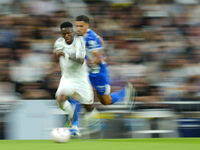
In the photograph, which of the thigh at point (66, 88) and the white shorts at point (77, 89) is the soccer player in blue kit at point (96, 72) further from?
the thigh at point (66, 88)


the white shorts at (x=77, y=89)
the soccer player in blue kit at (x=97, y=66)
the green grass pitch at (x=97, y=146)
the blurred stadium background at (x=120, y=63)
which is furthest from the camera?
the blurred stadium background at (x=120, y=63)

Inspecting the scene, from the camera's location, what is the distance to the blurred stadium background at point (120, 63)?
6.46 meters

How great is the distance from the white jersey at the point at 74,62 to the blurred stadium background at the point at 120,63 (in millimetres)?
1362

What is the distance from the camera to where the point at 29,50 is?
7.31m

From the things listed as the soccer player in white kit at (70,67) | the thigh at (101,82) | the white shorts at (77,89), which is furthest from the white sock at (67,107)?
the thigh at (101,82)

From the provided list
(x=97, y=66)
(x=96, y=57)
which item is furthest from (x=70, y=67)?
(x=97, y=66)

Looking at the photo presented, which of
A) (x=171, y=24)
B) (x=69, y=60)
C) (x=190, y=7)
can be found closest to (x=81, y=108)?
(x=69, y=60)

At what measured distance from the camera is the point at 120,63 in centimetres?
730

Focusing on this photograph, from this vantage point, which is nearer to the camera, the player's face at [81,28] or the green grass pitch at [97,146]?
the green grass pitch at [97,146]

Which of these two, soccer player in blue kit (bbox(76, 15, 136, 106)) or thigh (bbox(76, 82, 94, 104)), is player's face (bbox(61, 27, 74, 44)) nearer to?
soccer player in blue kit (bbox(76, 15, 136, 106))

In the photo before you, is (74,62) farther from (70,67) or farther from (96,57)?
(96,57)

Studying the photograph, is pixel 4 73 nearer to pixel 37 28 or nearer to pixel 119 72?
pixel 37 28

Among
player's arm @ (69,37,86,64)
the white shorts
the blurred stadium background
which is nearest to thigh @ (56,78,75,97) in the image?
the white shorts

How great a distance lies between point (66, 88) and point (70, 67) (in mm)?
310
